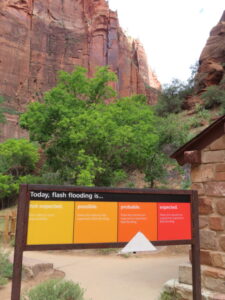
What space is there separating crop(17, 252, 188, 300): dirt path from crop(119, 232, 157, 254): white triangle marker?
2984 mm

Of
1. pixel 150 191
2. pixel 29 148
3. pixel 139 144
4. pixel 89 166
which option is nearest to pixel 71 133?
pixel 89 166

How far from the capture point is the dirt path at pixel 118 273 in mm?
6125

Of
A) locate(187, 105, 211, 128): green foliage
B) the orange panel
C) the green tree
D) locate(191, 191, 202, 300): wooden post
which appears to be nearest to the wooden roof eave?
locate(191, 191, 202, 300): wooden post

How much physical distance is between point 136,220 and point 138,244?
28 cm

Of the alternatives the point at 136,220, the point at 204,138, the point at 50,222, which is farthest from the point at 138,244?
the point at 204,138

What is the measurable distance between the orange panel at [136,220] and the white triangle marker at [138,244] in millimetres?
46

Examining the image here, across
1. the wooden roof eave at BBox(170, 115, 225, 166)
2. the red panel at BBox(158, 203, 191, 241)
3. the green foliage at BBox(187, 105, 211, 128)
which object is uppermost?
the green foliage at BBox(187, 105, 211, 128)

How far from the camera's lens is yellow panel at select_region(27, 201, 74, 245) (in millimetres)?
2885

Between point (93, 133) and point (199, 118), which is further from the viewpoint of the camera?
point (199, 118)

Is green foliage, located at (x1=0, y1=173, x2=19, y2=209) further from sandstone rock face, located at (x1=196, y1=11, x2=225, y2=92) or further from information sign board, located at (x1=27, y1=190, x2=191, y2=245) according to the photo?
information sign board, located at (x1=27, y1=190, x2=191, y2=245)

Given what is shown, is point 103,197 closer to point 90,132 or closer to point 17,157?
point 90,132

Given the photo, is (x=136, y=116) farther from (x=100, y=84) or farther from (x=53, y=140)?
(x=53, y=140)

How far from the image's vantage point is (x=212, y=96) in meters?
27.6

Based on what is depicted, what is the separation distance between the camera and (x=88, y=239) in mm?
3113
